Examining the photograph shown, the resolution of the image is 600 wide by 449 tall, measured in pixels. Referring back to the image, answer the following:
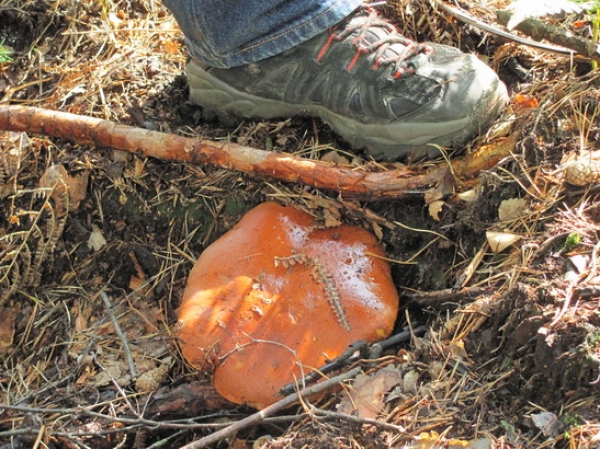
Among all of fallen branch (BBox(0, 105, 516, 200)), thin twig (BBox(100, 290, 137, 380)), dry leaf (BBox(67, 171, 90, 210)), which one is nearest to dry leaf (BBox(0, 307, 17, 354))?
thin twig (BBox(100, 290, 137, 380))

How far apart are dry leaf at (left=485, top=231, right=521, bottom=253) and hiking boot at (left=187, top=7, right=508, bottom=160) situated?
0.43 metres

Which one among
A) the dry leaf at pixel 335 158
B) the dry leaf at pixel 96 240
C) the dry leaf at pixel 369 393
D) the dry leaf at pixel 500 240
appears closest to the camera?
the dry leaf at pixel 369 393

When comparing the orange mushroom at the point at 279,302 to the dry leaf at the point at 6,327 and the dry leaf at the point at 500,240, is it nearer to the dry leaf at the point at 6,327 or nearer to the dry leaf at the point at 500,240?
the dry leaf at the point at 500,240

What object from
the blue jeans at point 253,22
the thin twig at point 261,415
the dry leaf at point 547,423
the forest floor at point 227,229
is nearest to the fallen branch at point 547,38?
the forest floor at point 227,229

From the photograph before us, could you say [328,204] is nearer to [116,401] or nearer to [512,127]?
[512,127]

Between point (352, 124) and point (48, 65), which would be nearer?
point (352, 124)

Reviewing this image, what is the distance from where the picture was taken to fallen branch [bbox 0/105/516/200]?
2.38m

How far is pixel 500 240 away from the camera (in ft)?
7.04

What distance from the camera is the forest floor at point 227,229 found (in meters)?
1.86

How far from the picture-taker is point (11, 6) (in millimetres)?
3322

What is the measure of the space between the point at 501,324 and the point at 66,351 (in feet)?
5.88

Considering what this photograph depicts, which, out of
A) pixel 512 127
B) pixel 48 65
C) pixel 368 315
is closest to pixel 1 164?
pixel 48 65

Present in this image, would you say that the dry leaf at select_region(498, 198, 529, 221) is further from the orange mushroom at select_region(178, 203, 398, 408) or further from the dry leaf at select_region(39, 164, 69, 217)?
the dry leaf at select_region(39, 164, 69, 217)

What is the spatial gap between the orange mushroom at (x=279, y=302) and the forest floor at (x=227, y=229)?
102mm
